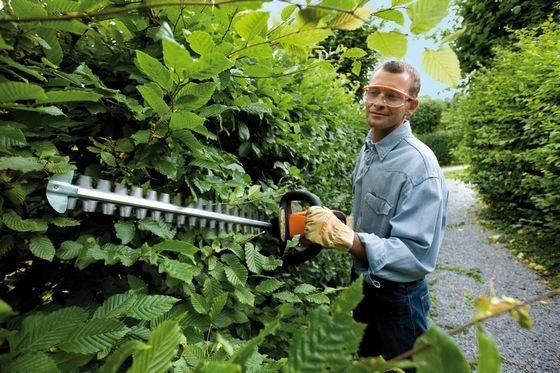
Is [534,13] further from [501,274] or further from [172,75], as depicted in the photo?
[172,75]

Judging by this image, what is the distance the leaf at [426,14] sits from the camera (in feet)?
1.75

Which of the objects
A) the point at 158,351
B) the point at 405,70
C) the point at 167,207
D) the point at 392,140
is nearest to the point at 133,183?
the point at 167,207

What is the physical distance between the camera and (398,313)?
1929 millimetres

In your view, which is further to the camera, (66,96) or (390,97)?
(390,97)

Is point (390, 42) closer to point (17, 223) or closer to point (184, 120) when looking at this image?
point (184, 120)

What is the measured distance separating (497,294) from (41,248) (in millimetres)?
5087

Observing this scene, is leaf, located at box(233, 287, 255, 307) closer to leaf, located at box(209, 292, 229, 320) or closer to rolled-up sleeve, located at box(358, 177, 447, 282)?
leaf, located at box(209, 292, 229, 320)

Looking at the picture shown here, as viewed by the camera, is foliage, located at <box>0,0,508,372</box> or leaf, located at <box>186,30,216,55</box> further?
leaf, located at <box>186,30,216,55</box>

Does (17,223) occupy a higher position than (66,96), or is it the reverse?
(66,96)

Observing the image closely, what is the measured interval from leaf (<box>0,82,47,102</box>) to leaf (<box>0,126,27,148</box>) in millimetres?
74

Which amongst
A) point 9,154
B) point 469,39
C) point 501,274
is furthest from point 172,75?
point 469,39

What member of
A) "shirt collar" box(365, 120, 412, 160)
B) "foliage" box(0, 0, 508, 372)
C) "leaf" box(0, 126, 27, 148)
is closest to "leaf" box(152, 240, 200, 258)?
"foliage" box(0, 0, 508, 372)

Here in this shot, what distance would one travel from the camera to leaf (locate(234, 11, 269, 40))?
0.78 m

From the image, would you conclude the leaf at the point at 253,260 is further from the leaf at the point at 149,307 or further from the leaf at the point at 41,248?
the leaf at the point at 41,248
